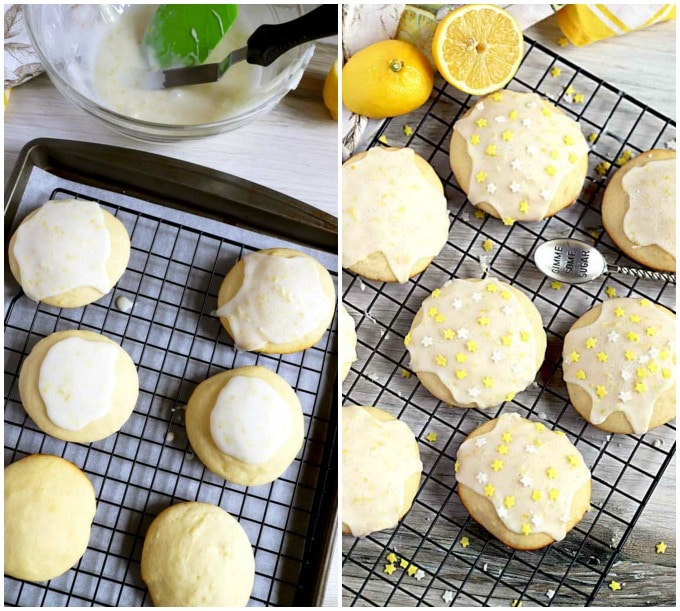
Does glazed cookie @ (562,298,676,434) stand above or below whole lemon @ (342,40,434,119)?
below

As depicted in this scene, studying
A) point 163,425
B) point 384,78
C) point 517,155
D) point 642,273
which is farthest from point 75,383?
point 642,273

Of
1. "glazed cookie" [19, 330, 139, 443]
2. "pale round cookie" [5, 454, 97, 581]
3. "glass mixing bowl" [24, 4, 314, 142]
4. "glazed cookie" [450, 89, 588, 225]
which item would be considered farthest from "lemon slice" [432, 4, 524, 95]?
"pale round cookie" [5, 454, 97, 581]

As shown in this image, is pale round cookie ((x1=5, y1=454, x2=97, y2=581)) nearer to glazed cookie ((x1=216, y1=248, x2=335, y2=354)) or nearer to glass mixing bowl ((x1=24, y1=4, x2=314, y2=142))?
glazed cookie ((x1=216, y1=248, x2=335, y2=354))

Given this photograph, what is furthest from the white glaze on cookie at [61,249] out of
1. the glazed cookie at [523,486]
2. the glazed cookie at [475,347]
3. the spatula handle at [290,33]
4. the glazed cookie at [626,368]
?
the glazed cookie at [626,368]

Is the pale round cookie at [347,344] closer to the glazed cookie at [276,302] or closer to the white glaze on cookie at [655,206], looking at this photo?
the glazed cookie at [276,302]

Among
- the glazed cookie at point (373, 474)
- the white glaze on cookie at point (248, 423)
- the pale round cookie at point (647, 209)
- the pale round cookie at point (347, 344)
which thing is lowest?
the glazed cookie at point (373, 474)

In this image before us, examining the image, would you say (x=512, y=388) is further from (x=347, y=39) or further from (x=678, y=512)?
(x=347, y=39)

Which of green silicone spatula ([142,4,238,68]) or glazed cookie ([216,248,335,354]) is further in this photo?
glazed cookie ([216,248,335,354])
